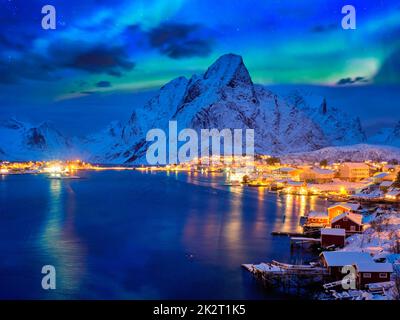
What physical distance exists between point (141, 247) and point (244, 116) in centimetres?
11342

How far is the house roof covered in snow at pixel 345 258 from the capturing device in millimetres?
9521

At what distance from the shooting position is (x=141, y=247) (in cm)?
1387

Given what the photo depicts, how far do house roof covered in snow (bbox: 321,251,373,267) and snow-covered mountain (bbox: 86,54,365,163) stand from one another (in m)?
93.0

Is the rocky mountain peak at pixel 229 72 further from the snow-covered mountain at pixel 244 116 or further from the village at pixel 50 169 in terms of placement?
the village at pixel 50 169

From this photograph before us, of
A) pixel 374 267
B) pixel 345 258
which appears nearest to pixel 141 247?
pixel 345 258

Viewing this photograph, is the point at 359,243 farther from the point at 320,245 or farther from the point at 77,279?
the point at 77,279

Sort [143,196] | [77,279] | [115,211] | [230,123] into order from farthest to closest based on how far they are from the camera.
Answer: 1. [230,123]
2. [143,196]
3. [115,211]
4. [77,279]

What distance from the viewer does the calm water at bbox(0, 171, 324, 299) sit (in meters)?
9.62

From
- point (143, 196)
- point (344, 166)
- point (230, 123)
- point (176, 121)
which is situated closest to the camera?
point (143, 196)

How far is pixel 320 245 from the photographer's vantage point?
13.5 metres

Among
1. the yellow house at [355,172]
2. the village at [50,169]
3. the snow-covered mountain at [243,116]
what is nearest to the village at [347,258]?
the yellow house at [355,172]
